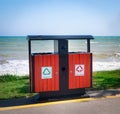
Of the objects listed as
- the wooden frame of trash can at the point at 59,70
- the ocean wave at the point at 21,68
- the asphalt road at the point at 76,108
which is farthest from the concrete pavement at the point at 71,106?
the ocean wave at the point at 21,68

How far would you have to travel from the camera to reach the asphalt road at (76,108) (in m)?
5.79

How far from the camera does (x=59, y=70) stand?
21.8ft

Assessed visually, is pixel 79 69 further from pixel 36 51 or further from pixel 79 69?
pixel 36 51

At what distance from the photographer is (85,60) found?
680cm

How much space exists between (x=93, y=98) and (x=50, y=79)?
1.08m

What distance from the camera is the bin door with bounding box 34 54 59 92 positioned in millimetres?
6434

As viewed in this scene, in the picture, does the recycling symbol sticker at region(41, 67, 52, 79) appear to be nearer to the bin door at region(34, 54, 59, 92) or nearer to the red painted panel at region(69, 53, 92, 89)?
the bin door at region(34, 54, 59, 92)

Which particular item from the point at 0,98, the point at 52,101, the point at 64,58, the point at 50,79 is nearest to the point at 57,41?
the point at 64,58

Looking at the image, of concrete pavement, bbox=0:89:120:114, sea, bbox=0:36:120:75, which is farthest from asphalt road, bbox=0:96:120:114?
sea, bbox=0:36:120:75

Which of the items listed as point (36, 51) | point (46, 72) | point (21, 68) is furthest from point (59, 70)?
point (36, 51)

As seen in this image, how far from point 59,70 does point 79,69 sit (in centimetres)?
46

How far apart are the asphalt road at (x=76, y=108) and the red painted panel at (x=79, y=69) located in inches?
17.9

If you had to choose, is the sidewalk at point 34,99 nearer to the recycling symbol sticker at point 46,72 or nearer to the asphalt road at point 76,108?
the asphalt road at point 76,108

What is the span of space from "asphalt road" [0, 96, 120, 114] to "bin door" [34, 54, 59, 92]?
412 mm
